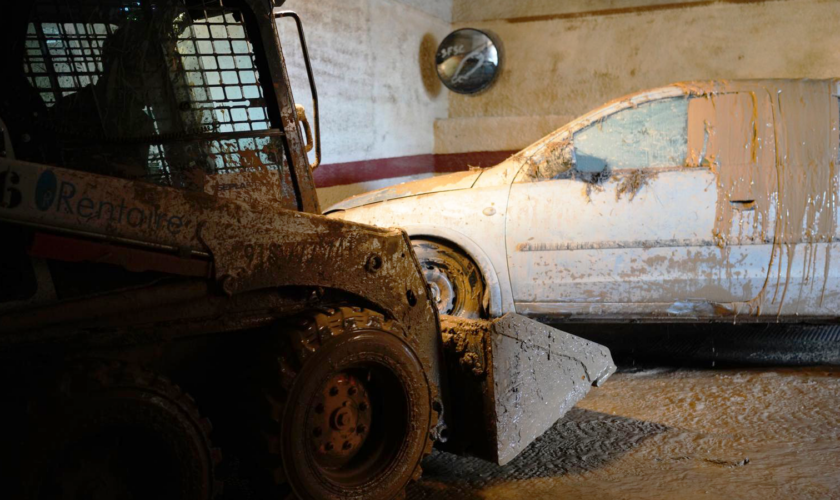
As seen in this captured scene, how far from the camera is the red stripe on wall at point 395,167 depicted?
762cm

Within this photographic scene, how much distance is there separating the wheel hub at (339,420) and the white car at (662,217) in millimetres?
2125

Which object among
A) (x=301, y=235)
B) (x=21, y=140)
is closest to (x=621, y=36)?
(x=301, y=235)

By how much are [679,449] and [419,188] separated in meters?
2.50

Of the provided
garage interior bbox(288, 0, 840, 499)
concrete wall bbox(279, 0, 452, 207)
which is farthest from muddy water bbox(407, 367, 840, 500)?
concrete wall bbox(279, 0, 452, 207)

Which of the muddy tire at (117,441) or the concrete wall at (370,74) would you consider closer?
the muddy tire at (117,441)

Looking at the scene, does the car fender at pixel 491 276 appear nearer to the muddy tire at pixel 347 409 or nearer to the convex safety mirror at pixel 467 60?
the muddy tire at pixel 347 409

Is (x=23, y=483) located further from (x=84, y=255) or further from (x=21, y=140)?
(x=21, y=140)

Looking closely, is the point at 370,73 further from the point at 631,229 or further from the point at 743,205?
the point at 743,205

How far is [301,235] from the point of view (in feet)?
8.81

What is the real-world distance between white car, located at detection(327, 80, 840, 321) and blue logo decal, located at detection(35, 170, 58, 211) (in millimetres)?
2962

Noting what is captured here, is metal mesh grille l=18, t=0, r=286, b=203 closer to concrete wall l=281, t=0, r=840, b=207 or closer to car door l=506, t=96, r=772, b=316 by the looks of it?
car door l=506, t=96, r=772, b=316

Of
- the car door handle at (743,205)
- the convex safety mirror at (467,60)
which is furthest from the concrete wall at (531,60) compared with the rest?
the car door handle at (743,205)

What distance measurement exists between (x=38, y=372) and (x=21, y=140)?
0.73m


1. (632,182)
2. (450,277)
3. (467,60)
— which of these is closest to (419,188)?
(450,277)
